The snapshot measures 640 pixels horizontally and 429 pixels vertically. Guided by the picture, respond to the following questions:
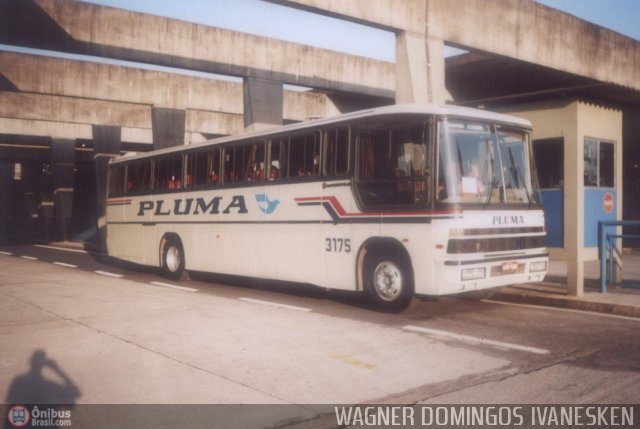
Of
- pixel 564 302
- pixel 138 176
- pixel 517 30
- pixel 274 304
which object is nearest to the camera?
pixel 564 302

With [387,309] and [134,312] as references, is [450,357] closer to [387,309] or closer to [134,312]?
[387,309]

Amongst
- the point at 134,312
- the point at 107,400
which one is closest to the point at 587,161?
the point at 134,312

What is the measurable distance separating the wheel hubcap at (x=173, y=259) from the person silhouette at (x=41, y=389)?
8.74 metres

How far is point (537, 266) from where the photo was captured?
10.1 metres

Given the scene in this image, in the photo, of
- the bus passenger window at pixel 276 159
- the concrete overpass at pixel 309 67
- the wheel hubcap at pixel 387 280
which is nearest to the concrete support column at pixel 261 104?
the concrete overpass at pixel 309 67

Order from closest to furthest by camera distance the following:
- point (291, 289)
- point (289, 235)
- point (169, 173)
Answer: point (289, 235)
point (291, 289)
point (169, 173)

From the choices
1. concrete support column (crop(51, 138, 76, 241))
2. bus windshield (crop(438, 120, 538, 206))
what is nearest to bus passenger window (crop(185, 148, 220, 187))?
bus windshield (crop(438, 120, 538, 206))

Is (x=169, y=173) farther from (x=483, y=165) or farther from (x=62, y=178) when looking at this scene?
(x=62, y=178)

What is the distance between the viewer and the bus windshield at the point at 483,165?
9008 millimetres

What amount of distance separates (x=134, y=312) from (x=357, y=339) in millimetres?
4092

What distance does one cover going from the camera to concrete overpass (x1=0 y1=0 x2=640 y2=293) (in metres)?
14.4

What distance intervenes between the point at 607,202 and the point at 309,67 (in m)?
11.1

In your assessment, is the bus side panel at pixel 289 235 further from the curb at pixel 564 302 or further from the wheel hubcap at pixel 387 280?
the curb at pixel 564 302

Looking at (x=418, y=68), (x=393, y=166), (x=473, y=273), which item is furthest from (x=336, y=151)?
(x=418, y=68)
